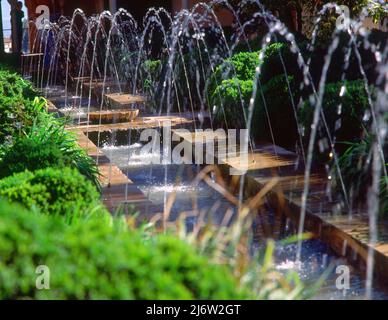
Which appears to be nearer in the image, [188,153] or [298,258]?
[298,258]

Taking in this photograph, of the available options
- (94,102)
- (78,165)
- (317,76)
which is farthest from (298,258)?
(94,102)

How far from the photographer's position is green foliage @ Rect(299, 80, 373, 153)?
8.96 meters

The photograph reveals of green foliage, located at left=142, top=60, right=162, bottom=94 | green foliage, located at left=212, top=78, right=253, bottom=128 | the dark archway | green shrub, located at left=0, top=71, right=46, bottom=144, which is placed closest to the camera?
green shrub, located at left=0, top=71, right=46, bottom=144

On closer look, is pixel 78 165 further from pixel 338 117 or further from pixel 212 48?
pixel 212 48

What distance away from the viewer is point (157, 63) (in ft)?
57.1

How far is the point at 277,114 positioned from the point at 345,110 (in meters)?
2.24

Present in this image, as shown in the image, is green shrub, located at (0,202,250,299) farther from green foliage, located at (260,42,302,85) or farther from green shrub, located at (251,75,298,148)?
green foliage, located at (260,42,302,85)

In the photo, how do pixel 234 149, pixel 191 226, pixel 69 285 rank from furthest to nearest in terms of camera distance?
pixel 234 149 → pixel 191 226 → pixel 69 285

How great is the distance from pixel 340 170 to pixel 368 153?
31cm

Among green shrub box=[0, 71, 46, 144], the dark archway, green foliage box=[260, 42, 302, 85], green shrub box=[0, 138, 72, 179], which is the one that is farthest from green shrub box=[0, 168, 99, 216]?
the dark archway

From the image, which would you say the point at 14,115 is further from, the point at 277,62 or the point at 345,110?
the point at 277,62

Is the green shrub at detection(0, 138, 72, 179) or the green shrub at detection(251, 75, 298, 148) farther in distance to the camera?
the green shrub at detection(251, 75, 298, 148)

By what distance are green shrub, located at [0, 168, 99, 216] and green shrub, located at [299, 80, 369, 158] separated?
12.9 feet

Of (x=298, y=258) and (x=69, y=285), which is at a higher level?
(x=69, y=285)
